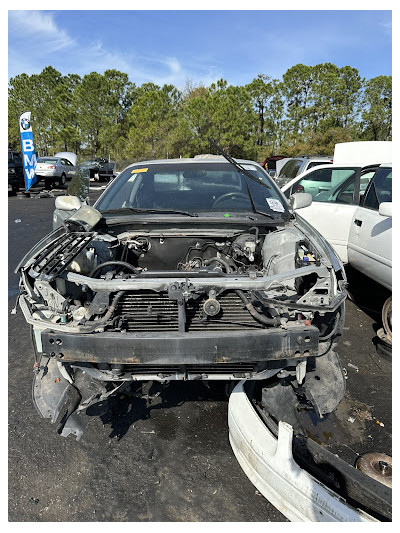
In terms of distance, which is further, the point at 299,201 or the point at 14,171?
the point at 14,171

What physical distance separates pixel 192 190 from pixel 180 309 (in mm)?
1749

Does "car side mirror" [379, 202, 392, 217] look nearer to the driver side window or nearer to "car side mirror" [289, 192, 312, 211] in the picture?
"car side mirror" [289, 192, 312, 211]

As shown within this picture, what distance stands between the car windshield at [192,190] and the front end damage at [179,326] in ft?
2.46

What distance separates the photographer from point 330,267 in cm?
225

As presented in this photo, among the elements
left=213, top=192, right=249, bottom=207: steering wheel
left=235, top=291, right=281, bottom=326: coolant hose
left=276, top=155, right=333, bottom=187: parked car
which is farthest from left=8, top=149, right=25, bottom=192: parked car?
left=235, top=291, right=281, bottom=326: coolant hose

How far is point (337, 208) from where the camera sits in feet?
15.1

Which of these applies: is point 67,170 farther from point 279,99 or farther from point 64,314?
point 64,314

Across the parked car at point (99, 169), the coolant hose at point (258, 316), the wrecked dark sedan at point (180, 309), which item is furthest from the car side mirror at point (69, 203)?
the parked car at point (99, 169)

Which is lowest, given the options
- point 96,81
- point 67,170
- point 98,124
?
point 67,170

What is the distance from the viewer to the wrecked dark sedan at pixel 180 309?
195cm

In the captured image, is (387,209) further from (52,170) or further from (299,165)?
(52,170)

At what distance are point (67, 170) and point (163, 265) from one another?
18239 millimetres

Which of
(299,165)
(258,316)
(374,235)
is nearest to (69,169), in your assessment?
(299,165)
